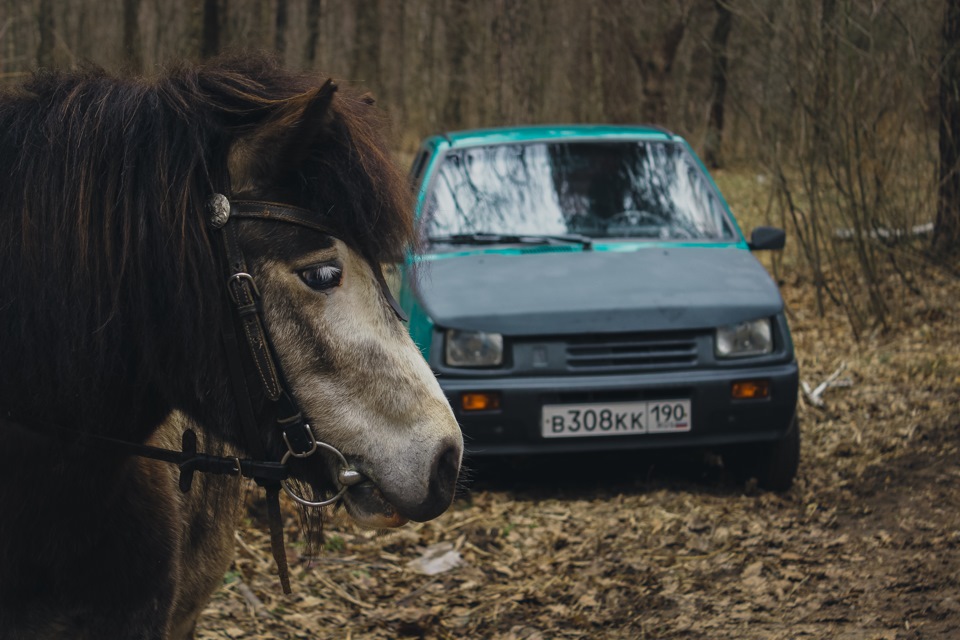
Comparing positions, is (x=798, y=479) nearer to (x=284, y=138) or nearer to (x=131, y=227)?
(x=284, y=138)

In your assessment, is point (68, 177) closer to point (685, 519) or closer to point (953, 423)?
point (685, 519)

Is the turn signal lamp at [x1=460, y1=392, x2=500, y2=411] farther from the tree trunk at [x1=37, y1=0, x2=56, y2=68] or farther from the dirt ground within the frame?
the tree trunk at [x1=37, y1=0, x2=56, y2=68]

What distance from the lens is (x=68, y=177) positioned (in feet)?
7.69

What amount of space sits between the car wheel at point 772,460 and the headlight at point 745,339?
43 centimetres

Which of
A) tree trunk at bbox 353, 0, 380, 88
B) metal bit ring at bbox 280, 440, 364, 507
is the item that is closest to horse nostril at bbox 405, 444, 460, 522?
metal bit ring at bbox 280, 440, 364, 507

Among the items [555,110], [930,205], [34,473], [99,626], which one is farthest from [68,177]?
[555,110]

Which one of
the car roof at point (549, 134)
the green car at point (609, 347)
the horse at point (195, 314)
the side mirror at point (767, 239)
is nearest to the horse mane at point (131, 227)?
the horse at point (195, 314)

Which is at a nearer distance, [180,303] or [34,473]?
[180,303]

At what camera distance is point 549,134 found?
280 inches

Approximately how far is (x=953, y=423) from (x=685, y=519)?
7.66 feet

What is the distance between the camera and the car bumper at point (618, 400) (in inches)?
219

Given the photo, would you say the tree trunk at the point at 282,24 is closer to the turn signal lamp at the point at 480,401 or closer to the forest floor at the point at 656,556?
the forest floor at the point at 656,556

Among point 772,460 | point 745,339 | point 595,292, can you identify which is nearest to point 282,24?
point 595,292

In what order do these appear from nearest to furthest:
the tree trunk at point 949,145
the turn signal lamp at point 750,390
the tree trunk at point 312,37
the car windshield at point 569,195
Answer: the turn signal lamp at point 750,390, the car windshield at point 569,195, the tree trunk at point 949,145, the tree trunk at point 312,37
